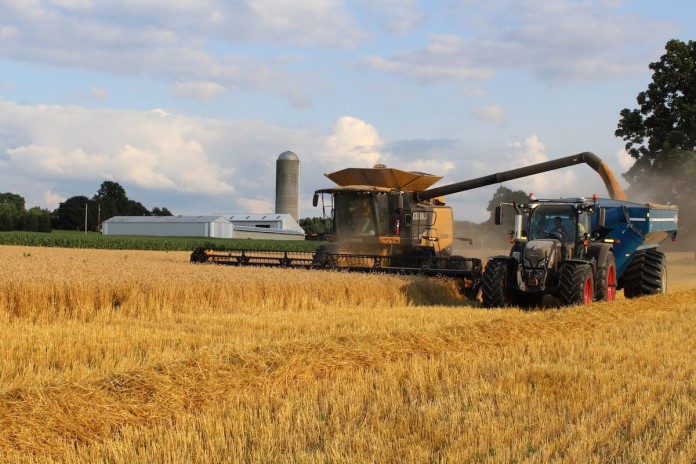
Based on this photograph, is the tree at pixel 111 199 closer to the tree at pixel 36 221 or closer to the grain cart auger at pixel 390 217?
the tree at pixel 36 221

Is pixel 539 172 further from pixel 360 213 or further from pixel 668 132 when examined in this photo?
pixel 668 132

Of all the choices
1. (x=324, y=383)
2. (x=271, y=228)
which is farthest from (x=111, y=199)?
(x=324, y=383)

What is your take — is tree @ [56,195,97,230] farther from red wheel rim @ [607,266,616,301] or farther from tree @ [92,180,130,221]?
red wheel rim @ [607,266,616,301]

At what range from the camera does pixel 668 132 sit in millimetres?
35594

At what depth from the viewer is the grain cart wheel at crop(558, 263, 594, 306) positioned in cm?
1150

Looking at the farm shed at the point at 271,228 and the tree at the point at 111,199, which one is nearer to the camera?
the farm shed at the point at 271,228

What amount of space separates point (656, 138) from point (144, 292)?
31551mm

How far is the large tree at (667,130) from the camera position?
1352 inches

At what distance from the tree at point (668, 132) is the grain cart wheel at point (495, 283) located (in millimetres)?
25003

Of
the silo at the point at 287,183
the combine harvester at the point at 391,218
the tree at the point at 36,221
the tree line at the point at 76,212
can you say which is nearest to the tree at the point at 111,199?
the tree line at the point at 76,212

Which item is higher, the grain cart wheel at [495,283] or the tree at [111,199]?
the tree at [111,199]

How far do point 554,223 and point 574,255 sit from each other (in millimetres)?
654

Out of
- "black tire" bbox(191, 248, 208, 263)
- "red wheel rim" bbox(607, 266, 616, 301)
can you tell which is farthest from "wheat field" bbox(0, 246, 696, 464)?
"black tire" bbox(191, 248, 208, 263)

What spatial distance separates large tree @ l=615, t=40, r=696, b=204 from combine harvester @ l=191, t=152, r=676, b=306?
19.5 m
